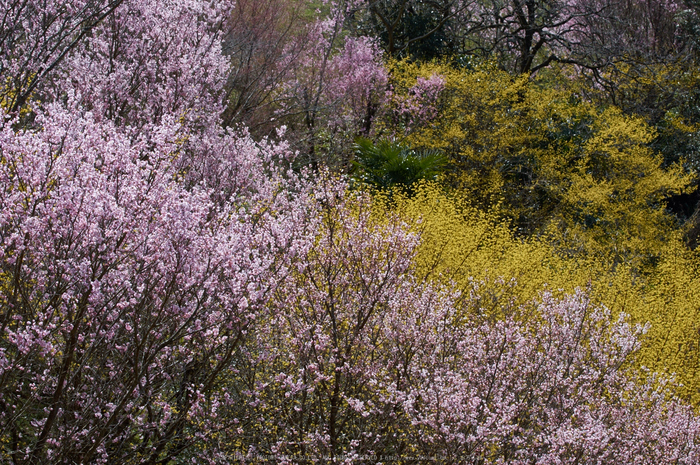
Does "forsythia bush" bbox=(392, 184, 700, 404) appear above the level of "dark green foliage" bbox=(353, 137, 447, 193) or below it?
below

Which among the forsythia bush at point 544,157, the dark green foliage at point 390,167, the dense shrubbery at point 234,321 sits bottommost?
the dense shrubbery at point 234,321

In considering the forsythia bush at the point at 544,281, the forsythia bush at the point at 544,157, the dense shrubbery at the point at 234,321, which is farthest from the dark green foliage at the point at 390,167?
the dense shrubbery at the point at 234,321

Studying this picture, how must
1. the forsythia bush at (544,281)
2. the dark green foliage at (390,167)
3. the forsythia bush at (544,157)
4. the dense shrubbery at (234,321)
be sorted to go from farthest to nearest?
the forsythia bush at (544,157), the dark green foliage at (390,167), the forsythia bush at (544,281), the dense shrubbery at (234,321)

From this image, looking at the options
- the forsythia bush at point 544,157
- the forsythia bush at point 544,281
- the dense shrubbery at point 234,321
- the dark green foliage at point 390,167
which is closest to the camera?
the dense shrubbery at point 234,321

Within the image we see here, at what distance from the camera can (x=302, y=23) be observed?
18.8 meters

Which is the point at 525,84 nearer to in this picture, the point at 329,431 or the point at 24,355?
the point at 329,431

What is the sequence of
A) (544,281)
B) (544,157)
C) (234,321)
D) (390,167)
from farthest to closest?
1. (544,157)
2. (390,167)
3. (544,281)
4. (234,321)

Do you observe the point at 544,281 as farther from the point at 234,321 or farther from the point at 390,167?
the point at 234,321

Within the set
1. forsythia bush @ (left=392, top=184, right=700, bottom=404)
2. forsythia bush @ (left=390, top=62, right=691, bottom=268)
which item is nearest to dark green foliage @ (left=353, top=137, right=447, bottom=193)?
forsythia bush @ (left=392, top=184, right=700, bottom=404)

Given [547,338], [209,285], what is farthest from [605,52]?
[209,285]

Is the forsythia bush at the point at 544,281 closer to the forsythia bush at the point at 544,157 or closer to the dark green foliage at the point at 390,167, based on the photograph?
the dark green foliage at the point at 390,167

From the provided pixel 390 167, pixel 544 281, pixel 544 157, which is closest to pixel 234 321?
pixel 544 281

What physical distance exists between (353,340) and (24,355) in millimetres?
1896

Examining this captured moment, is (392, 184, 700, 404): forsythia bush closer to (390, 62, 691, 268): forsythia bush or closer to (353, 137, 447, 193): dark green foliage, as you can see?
(353, 137, 447, 193): dark green foliage
